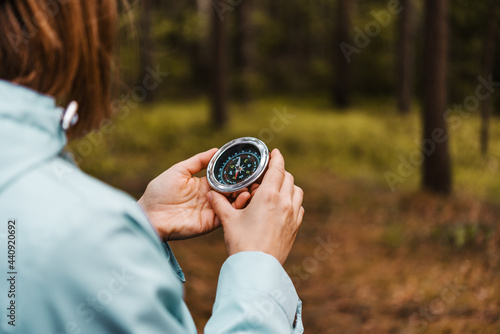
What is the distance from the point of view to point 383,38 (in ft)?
79.7

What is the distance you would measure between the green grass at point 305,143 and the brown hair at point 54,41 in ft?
24.5

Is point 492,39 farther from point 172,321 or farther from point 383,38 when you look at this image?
point 383,38

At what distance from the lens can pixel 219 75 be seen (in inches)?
599

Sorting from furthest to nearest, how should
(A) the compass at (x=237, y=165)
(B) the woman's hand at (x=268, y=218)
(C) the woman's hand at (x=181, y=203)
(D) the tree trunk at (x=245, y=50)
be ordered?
(D) the tree trunk at (x=245, y=50)
(A) the compass at (x=237, y=165)
(C) the woman's hand at (x=181, y=203)
(B) the woman's hand at (x=268, y=218)

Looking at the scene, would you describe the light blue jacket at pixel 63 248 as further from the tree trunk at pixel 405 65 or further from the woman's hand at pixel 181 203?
the tree trunk at pixel 405 65

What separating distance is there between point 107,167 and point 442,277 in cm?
691

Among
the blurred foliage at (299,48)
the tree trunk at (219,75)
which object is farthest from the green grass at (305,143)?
the blurred foliage at (299,48)

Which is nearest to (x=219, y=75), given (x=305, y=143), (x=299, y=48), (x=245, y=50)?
(x=305, y=143)

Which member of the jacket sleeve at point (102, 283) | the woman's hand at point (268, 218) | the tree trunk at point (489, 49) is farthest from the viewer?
the tree trunk at point (489, 49)

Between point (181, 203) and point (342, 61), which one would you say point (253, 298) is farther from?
point (342, 61)

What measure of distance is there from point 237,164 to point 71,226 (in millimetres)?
1234

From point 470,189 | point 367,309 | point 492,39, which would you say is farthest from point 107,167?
point 492,39

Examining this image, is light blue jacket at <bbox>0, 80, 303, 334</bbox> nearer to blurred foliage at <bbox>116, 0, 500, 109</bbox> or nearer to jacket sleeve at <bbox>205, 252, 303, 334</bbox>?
jacket sleeve at <bbox>205, 252, 303, 334</bbox>

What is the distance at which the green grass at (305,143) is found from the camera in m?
10.3
